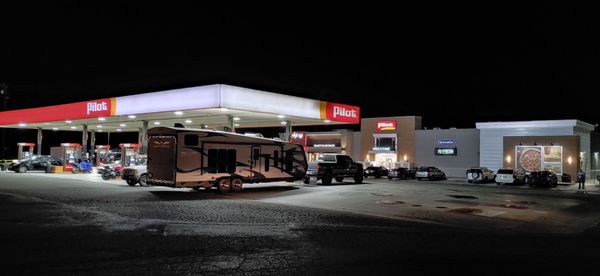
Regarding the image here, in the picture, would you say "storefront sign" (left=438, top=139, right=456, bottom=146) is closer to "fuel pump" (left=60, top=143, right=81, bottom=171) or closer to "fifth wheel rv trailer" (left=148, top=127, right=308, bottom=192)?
"fifth wheel rv trailer" (left=148, top=127, right=308, bottom=192)

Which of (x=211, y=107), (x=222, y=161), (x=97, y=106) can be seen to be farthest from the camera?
(x=97, y=106)

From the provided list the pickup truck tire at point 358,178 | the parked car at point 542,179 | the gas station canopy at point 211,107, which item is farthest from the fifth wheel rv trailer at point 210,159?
the parked car at point 542,179

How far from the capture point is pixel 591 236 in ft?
40.2

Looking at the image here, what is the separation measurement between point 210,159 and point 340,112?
12.4 metres

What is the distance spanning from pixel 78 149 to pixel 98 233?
35.4 metres

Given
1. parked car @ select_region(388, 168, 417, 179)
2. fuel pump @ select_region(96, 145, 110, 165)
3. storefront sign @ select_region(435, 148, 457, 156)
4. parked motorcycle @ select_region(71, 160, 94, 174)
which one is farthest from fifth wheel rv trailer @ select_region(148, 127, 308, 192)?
storefront sign @ select_region(435, 148, 457, 156)

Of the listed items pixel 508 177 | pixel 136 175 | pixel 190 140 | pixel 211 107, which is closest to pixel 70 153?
pixel 136 175

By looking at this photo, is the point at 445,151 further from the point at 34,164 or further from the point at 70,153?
the point at 34,164


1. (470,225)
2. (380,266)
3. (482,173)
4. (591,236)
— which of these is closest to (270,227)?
(380,266)

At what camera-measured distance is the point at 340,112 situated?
1247 inches

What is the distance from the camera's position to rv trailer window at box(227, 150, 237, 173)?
2236 centimetres

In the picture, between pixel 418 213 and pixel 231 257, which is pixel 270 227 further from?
pixel 418 213

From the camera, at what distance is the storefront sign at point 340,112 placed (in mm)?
30484

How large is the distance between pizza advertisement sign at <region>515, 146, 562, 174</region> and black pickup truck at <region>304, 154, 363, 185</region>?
62.2 ft
